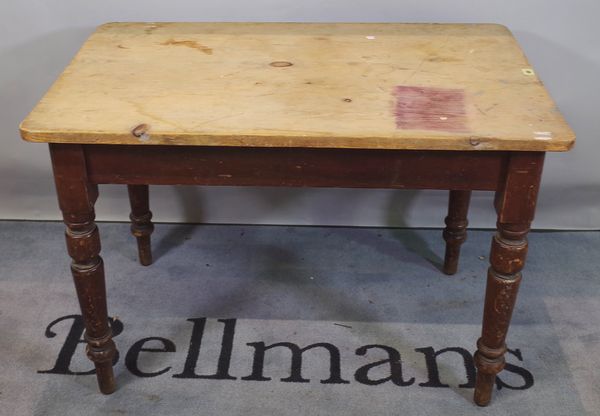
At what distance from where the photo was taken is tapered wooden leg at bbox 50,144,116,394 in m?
1.54

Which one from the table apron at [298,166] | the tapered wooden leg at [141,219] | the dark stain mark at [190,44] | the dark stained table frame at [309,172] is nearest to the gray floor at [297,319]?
the tapered wooden leg at [141,219]

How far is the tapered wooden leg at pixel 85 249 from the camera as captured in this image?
5.07 ft

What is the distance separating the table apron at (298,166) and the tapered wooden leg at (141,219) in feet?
1.96

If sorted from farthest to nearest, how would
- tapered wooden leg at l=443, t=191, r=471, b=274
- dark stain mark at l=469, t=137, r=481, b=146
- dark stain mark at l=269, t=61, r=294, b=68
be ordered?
tapered wooden leg at l=443, t=191, r=471, b=274, dark stain mark at l=269, t=61, r=294, b=68, dark stain mark at l=469, t=137, r=481, b=146

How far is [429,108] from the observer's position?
1.58 meters

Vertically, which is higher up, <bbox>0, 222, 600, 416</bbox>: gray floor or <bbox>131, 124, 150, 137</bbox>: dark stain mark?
<bbox>131, 124, 150, 137</bbox>: dark stain mark

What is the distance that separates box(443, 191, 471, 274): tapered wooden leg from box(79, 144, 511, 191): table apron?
1.96 feet

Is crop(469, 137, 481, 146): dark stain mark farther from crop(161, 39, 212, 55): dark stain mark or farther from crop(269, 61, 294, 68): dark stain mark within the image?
crop(161, 39, 212, 55): dark stain mark

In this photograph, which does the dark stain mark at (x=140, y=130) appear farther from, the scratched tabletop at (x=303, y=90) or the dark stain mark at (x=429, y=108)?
the dark stain mark at (x=429, y=108)

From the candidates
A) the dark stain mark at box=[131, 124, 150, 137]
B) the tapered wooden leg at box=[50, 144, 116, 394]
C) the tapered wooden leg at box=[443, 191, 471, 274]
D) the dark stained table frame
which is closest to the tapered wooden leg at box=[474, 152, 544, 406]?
the dark stained table frame

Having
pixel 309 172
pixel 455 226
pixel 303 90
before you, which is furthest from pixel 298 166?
pixel 455 226

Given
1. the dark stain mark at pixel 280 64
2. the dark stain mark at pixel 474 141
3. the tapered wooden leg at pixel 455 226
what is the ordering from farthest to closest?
the tapered wooden leg at pixel 455 226, the dark stain mark at pixel 280 64, the dark stain mark at pixel 474 141

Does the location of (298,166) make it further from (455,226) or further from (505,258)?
(455,226)

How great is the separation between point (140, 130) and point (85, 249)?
0.98 feet
